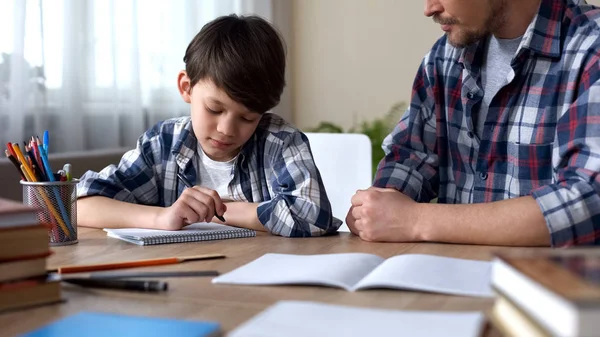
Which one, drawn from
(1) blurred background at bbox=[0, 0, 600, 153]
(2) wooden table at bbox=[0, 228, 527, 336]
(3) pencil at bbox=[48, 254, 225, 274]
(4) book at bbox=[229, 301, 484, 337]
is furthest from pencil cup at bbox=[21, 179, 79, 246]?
(1) blurred background at bbox=[0, 0, 600, 153]

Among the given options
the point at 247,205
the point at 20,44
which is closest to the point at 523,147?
the point at 247,205

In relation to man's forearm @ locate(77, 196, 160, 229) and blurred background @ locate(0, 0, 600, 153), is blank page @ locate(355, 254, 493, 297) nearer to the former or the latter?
man's forearm @ locate(77, 196, 160, 229)

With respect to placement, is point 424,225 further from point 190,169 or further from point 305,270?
point 190,169

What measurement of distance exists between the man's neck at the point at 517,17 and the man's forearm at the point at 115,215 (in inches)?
33.5

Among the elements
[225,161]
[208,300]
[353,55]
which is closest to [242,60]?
[225,161]

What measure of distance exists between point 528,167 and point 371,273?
71 cm

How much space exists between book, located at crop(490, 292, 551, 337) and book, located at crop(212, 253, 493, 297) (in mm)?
209

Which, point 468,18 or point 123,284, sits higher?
point 468,18

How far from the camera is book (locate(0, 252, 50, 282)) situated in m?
0.89

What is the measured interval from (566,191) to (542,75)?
346mm

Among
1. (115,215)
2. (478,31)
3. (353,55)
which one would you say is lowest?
(115,215)

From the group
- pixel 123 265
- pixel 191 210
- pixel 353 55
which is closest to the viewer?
pixel 123 265

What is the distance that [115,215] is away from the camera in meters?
1.60

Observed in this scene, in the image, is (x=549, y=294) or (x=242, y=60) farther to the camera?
(x=242, y=60)
